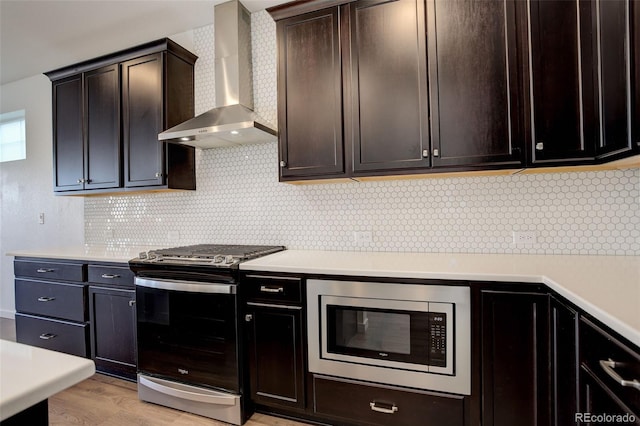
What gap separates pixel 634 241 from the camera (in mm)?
1967

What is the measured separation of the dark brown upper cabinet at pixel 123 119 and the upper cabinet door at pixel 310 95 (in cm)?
106

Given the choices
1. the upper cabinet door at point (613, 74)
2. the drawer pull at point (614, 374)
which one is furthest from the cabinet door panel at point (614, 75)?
the drawer pull at point (614, 374)

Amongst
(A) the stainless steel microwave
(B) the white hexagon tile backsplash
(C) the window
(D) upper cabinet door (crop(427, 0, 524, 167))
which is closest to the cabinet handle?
(B) the white hexagon tile backsplash

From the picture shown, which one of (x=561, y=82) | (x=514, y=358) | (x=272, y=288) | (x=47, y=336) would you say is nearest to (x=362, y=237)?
(x=272, y=288)

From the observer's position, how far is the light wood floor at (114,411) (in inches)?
83.2

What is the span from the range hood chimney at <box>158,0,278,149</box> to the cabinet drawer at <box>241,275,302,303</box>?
107 centimetres

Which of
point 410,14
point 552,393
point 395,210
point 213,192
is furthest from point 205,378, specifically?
point 410,14

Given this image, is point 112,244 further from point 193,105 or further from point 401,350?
point 401,350

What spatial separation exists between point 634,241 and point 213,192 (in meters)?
3.02

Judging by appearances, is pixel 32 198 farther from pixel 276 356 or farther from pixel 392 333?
pixel 392 333

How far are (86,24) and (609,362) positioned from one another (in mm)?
4104

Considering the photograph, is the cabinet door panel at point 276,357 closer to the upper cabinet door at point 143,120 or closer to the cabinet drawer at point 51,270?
the upper cabinet door at point 143,120

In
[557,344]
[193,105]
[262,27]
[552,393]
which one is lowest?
[552,393]

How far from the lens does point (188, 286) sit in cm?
217
